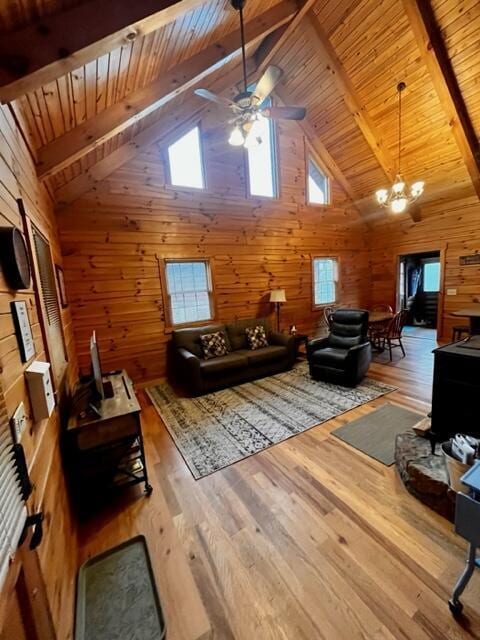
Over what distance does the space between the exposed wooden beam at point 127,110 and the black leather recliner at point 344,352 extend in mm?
3568

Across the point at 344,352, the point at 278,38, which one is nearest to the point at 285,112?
the point at 278,38

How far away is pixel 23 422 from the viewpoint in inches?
42.8

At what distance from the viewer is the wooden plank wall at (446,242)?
553 centimetres

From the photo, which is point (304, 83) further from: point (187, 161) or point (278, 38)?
point (187, 161)

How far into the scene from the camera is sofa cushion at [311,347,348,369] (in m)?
3.81

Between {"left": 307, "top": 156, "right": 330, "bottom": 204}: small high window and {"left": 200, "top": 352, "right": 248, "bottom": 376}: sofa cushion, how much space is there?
4.03 metres

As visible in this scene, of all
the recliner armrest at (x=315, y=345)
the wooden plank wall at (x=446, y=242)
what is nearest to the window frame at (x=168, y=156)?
the recliner armrest at (x=315, y=345)

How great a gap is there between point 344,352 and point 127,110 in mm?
3825

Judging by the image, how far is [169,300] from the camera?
4492 millimetres

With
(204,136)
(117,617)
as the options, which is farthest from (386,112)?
(117,617)

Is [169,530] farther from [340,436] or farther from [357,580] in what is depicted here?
[340,436]

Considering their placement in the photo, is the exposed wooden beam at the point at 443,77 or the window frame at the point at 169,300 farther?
the window frame at the point at 169,300

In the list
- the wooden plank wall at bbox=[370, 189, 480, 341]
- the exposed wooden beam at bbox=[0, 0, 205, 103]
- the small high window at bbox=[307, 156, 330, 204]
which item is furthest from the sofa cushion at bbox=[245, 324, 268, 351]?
the wooden plank wall at bbox=[370, 189, 480, 341]

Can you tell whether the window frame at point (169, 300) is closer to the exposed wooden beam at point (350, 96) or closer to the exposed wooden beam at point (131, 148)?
the exposed wooden beam at point (131, 148)
